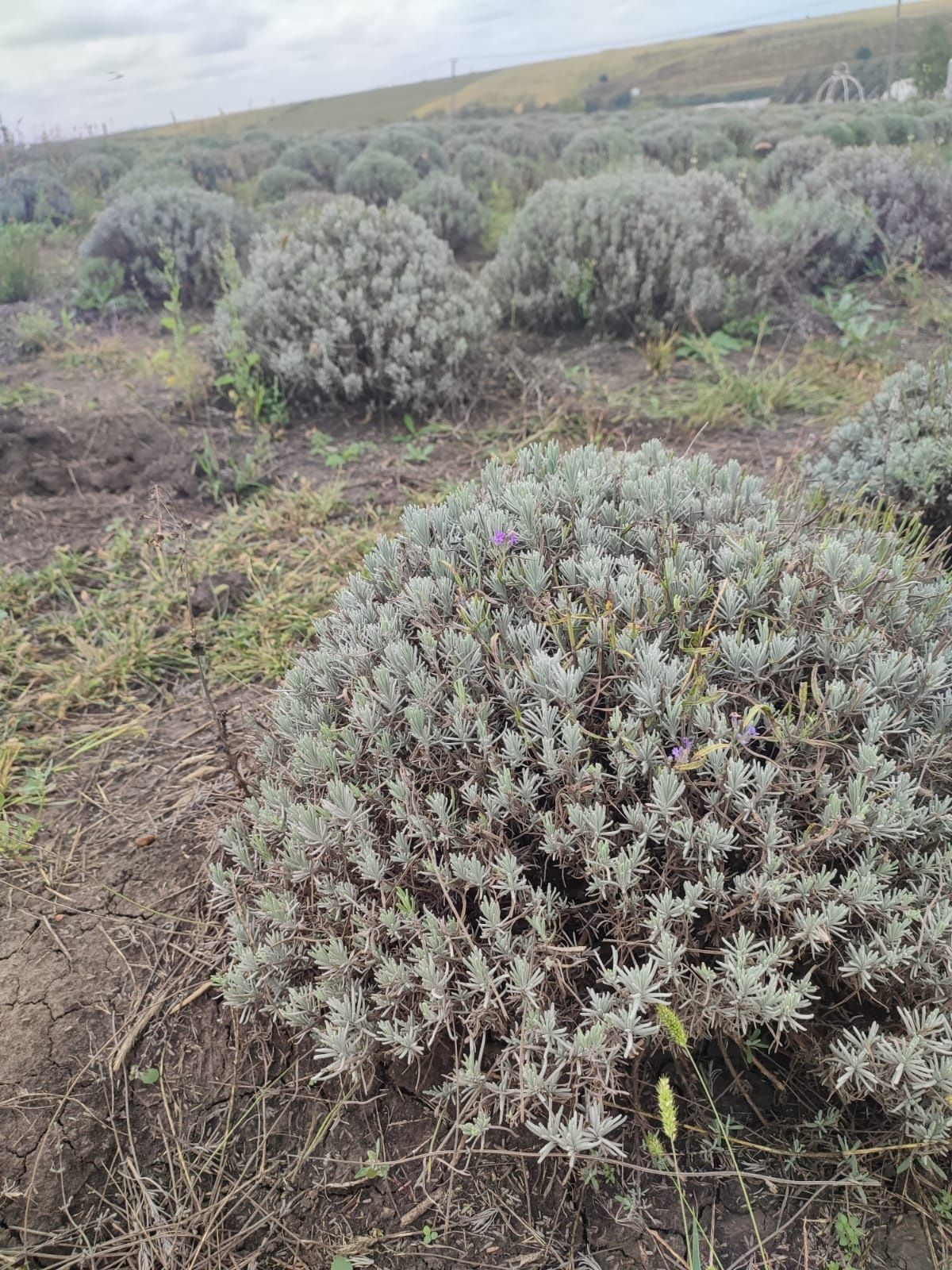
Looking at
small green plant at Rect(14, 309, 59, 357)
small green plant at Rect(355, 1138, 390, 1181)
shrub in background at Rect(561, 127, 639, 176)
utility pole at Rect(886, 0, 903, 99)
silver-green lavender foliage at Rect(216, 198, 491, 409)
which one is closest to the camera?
small green plant at Rect(355, 1138, 390, 1181)

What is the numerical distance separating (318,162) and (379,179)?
355 cm

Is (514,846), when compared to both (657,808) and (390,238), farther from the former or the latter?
(390,238)

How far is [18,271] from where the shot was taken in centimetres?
814

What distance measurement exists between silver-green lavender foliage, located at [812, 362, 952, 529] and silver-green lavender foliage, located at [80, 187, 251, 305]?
6767mm

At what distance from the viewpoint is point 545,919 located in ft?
5.08

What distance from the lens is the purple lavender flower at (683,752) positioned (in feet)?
5.02

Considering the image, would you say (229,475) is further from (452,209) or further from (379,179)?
(379,179)

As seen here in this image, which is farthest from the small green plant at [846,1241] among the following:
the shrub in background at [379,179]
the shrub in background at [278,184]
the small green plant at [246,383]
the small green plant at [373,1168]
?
the shrub in background at [278,184]

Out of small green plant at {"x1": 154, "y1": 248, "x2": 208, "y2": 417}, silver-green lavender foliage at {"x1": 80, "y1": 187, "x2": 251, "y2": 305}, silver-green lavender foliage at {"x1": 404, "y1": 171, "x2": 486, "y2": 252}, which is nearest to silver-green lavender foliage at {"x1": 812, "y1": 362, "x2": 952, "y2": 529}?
small green plant at {"x1": 154, "y1": 248, "x2": 208, "y2": 417}

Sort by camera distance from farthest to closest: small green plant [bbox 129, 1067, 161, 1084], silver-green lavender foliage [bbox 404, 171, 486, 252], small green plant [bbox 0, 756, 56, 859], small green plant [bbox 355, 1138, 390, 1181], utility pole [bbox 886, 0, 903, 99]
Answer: utility pole [bbox 886, 0, 903, 99]
silver-green lavender foliage [bbox 404, 171, 486, 252]
small green plant [bbox 0, 756, 56, 859]
small green plant [bbox 129, 1067, 161, 1084]
small green plant [bbox 355, 1138, 390, 1181]

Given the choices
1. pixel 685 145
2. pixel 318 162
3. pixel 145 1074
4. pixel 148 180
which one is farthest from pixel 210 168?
pixel 145 1074

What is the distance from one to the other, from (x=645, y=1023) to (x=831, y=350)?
5380 millimetres

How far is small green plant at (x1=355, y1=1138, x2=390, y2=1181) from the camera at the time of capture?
5.28ft

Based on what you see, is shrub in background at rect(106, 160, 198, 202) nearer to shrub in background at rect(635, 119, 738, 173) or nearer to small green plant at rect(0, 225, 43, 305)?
small green plant at rect(0, 225, 43, 305)
